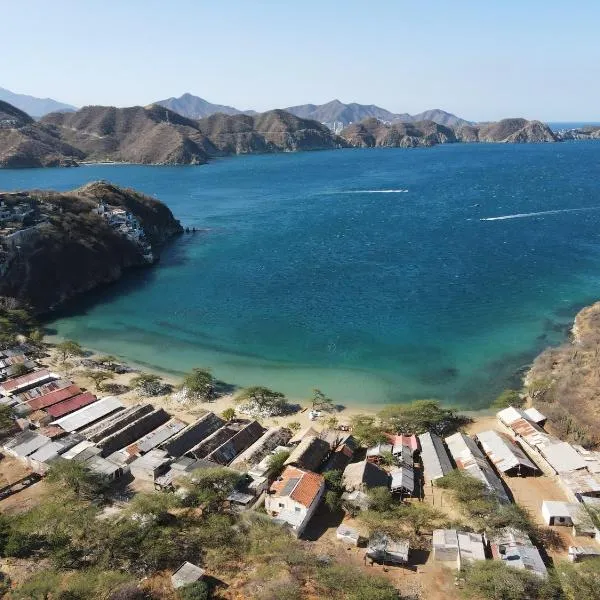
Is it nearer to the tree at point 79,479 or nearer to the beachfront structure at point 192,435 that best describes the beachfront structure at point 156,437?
the beachfront structure at point 192,435

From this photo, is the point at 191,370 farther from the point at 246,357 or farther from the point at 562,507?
the point at 562,507

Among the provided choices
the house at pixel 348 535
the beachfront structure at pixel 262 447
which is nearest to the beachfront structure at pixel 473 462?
the house at pixel 348 535

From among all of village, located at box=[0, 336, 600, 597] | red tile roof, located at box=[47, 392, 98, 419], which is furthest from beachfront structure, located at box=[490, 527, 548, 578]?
red tile roof, located at box=[47, 392, 98, 419]

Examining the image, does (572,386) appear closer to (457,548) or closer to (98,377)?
(457,548)

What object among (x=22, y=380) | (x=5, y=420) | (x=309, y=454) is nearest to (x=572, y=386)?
(x=309, y=454)

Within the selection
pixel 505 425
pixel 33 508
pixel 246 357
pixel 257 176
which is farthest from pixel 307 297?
pixel 257 176
